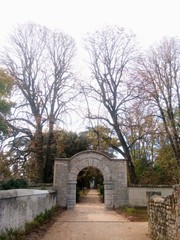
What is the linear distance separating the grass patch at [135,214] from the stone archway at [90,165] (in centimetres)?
144

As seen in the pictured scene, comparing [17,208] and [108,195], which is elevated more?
[108,195]

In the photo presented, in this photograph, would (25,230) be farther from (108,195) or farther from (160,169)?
(160,169)

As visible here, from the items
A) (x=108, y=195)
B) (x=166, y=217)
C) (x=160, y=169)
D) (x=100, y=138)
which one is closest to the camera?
(x=166, y=217)

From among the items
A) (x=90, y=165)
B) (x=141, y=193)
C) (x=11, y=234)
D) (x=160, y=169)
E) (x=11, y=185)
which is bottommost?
(x=11, y=234)

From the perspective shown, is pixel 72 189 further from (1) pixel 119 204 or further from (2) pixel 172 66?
(2) pixel 172 66

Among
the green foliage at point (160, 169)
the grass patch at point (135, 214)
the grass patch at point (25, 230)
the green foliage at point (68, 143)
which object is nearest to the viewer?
the grass patch at point (25, 230)

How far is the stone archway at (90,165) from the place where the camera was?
724 inches

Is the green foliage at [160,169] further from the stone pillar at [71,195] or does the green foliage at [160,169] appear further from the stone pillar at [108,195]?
the stone pillar at [71,195]

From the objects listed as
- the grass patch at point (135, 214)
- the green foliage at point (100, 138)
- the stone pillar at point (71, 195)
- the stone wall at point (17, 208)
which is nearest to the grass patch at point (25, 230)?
the stone wall at point (17, 208)

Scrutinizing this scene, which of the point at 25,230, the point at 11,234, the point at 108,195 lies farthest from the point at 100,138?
the point at 11,234

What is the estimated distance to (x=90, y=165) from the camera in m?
18.8

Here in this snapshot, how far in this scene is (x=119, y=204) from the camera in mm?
18234

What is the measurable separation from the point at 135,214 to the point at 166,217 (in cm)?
819

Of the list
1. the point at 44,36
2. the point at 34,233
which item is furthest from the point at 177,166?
the point at 44,36
